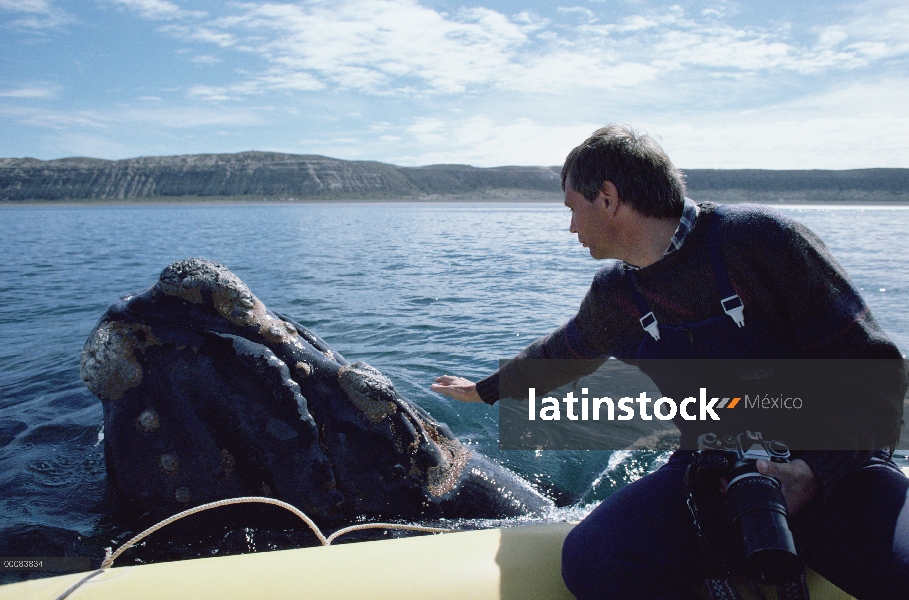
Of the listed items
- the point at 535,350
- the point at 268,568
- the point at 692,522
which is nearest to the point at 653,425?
the point at 535,350

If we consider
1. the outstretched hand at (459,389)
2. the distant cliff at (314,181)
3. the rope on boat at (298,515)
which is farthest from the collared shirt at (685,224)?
the distant cliff at (314,181)

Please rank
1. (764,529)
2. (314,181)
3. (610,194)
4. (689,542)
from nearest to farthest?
(764,529) → (689,542) → (610,194) → (314,181)

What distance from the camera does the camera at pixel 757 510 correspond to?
191 centimetres

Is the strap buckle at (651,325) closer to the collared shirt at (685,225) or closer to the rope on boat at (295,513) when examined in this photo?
the collared shirt at (685,225)

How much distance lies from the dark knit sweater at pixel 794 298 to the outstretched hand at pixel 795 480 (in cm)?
3

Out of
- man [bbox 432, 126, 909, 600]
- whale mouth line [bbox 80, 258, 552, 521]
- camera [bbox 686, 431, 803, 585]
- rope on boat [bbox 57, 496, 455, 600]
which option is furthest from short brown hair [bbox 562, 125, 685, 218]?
rope on boat [bbox 57, 496, 455, 600]

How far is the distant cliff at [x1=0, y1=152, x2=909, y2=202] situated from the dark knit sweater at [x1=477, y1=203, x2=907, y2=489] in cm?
11168

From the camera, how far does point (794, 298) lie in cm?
226

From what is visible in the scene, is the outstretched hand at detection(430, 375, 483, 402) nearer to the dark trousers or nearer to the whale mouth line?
the whale mouth line

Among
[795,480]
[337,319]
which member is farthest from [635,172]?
[337,319]

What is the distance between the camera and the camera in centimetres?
191

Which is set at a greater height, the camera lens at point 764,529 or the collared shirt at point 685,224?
the collared shirt at point 685,224

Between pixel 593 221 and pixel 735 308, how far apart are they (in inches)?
23.6

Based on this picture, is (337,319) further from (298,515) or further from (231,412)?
(298,515)
